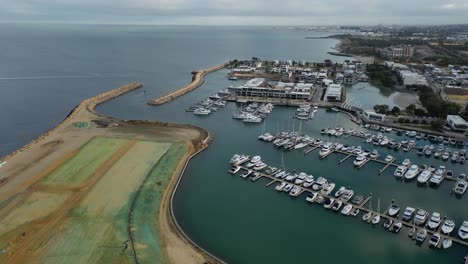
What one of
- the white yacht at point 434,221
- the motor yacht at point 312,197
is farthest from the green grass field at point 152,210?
the white yacht at point 434,221

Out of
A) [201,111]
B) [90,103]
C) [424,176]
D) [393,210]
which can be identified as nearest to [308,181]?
[393,210]

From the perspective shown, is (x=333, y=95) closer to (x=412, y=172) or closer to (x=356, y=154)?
(x=356, y=154)

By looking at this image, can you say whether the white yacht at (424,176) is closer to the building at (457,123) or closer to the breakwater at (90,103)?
the building at (457,123)

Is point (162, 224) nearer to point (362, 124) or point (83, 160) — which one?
point (83, 160)

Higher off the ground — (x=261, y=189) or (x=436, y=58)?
(x=436, y=58)

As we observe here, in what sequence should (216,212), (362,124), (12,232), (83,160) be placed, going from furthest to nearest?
1. (362,124)
2. (83,160)
3. (216,212)
4. (12,232)

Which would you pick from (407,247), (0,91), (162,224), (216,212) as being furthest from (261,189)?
(0,91)
